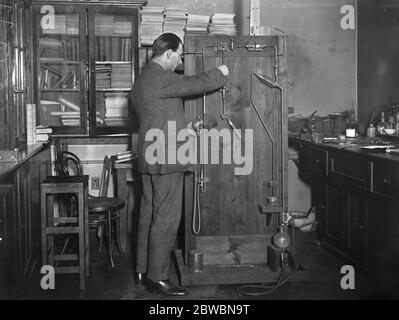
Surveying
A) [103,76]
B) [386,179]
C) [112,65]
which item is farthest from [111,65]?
[386,179]

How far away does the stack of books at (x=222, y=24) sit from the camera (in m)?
5.40

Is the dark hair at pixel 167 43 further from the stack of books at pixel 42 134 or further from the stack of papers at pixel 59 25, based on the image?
the stack of papers at pixel 59 25

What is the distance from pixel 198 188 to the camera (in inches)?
157

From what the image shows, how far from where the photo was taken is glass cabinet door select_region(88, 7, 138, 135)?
541cm

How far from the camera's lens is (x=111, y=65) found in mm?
5488

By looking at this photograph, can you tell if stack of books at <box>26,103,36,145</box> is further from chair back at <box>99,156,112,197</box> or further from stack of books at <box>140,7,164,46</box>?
stack of books at <box>140,7,164,46</box>

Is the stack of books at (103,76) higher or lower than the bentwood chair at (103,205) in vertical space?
higher

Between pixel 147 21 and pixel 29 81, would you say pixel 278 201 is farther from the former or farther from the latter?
pixel 29 81

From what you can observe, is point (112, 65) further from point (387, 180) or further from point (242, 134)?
point (387, 180)

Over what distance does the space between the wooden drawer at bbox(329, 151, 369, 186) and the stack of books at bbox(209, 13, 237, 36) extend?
185cm

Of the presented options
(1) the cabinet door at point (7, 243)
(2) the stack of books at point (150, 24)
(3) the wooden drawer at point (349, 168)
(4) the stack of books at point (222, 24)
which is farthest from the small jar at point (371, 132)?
(1) the cabinet door at point (7, 243)

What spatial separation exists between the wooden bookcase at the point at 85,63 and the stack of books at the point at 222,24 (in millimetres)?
751

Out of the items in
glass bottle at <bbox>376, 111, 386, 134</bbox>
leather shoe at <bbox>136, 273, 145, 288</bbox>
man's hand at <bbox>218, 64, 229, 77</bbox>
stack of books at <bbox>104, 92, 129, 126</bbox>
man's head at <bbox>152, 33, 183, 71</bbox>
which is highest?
man's head at <bbox>152, 33, 183, 71</bbox>

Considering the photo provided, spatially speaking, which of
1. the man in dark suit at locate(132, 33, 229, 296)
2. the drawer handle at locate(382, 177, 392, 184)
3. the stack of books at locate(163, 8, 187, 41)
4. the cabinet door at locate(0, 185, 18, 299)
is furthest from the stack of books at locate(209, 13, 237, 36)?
the cabinet door at locate(0, 185, 18, 299)
